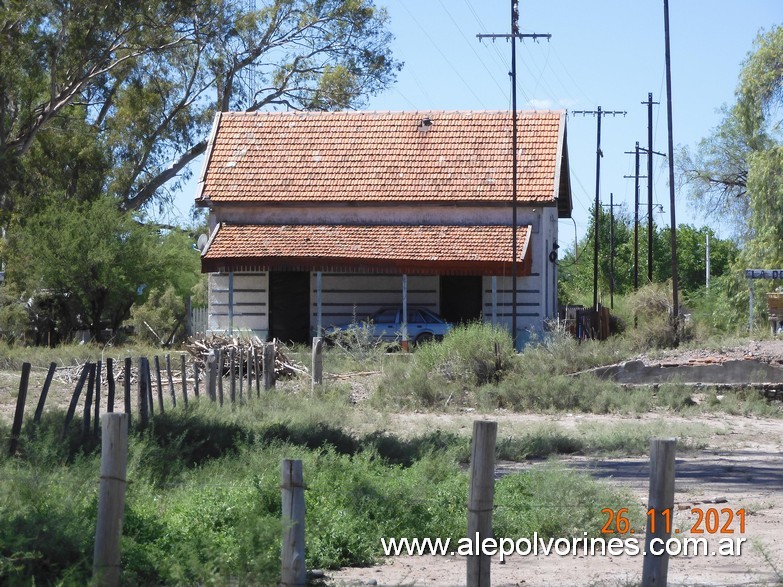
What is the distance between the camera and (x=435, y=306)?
31.6 metres

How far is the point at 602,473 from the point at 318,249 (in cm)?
1855

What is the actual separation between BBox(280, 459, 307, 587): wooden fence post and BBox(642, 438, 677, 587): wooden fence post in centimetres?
198

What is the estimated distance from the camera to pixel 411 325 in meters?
29.4

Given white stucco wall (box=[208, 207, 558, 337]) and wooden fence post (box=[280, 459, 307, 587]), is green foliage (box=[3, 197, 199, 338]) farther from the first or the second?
wooden fence post (box=[280, 459, 307, 587])

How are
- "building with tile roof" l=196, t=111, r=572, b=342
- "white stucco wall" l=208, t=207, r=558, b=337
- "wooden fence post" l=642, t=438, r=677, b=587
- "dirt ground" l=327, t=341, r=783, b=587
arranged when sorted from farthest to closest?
1. "white stucco wall" l=208, t=207, r=558, b=337
2. "building with tile roof" l=196, t=111, r=572, b=342
3. "dirt ground" l=327, t=341, r=783, b=587
4. "wooden fence post" l=642, t=438, r=677, b=587

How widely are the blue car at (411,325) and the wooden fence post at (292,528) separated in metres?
22.0

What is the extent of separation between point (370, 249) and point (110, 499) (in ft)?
79.0

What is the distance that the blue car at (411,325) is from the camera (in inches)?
1146

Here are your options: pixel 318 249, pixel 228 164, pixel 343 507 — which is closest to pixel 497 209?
pixel 318 249

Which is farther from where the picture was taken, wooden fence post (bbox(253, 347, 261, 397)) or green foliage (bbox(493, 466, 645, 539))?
wooden fence post (bbox(253, 347, 261, 397))

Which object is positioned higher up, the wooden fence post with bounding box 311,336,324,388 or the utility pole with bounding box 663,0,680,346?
the utility pole with bounding box 663,0,680,346

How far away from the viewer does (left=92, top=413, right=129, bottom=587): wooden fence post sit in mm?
6094

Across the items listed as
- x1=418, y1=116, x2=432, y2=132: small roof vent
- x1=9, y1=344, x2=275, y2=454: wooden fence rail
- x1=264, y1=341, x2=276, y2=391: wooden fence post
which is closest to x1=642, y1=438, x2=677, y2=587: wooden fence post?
x1=9, y1=344, x2=275, y2=454: wooden fence rail
